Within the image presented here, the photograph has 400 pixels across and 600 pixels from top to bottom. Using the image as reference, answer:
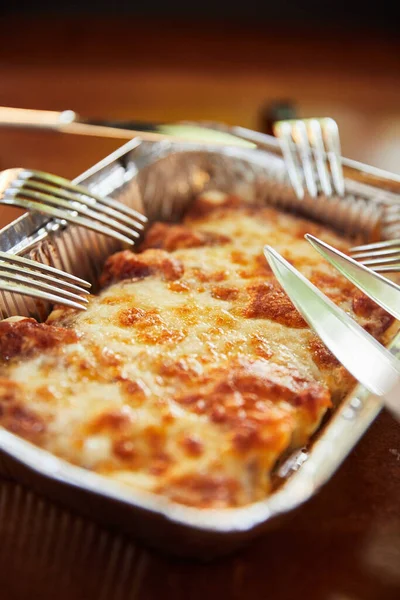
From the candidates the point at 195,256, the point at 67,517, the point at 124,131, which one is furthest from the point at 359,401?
the point at 124,131

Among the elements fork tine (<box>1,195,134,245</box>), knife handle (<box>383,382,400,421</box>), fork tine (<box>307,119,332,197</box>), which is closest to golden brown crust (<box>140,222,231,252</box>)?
fork tine (<box>1,195,134,245</box>)

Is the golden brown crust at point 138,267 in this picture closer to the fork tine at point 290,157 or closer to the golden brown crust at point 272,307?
the golden brown crust at point 272,307

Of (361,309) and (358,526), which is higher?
(361,309)

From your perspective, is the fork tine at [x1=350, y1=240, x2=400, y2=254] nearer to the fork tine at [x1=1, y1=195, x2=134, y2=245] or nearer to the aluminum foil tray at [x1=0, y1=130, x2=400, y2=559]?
the aluminum foil tray at [x1=0, y1=130, x2=400, y2=559]

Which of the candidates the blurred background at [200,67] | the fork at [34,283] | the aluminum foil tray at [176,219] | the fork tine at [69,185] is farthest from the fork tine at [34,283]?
the blurred background at [200,67]

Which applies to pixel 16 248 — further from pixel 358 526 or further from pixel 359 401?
pixel 358 526
